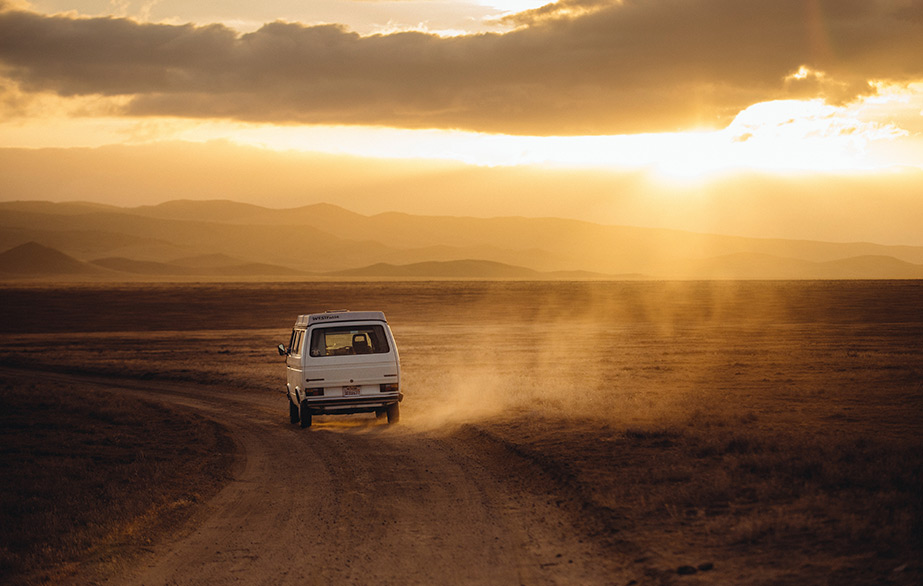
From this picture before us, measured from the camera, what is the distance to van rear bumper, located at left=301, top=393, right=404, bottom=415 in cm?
1759

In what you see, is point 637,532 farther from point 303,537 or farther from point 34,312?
point 34,312

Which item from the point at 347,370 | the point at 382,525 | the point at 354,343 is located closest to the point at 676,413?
the point at 347,370

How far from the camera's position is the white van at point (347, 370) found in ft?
57.8

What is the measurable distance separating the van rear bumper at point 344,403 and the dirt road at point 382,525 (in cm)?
210

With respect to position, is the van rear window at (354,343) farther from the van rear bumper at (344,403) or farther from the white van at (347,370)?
the van rear bumper at (344,403)

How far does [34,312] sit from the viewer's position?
76.1 m

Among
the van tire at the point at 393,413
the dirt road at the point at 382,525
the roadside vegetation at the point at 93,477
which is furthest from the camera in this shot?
the van tire at the point at 393,413

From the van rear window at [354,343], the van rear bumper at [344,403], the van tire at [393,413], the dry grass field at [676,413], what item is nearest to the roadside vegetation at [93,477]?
the dry grass field at [676,413]

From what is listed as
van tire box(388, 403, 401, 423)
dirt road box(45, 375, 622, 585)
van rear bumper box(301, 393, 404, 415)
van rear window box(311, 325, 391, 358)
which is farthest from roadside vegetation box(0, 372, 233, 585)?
van tire box(388, 403, 401, 423)

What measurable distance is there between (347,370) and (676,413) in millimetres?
7058

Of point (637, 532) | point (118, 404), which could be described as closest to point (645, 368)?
point (118, 404)

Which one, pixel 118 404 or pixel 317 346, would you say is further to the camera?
pixel 118 404

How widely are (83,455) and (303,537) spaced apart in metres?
9.06

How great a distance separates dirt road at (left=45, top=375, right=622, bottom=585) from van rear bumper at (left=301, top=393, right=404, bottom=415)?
82.8 inches
